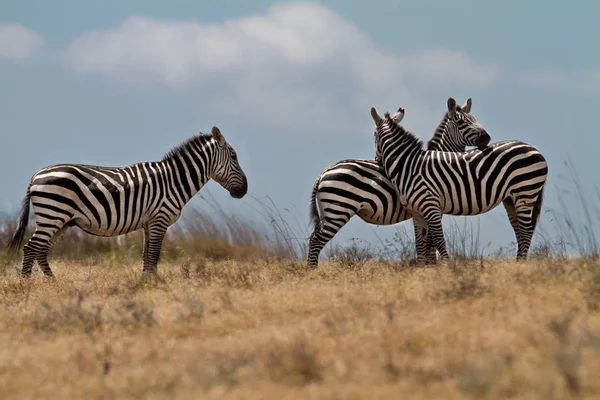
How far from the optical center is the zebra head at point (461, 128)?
13.4 meters

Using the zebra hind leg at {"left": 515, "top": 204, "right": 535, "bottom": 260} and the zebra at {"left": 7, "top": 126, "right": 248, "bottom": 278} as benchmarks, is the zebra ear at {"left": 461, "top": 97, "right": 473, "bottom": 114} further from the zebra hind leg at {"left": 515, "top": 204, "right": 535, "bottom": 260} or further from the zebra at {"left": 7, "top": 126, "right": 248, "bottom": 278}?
the zebra at {"left": 7, "top": 126, "right": 248, "bottom": 278}

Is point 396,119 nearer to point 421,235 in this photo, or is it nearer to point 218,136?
point 421,235

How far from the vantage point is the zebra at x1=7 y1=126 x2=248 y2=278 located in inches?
502

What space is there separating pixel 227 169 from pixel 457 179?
13.0ft

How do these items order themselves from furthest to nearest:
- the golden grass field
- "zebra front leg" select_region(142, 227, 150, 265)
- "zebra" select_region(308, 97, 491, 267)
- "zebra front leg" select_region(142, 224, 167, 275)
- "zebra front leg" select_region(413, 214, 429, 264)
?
"zebra front leg" select_region(142, 227, 150, 265), "zebra front leg" select_region(142, 224, 167, 275), "zebra" select_region(308, 97, 491, 267), "zebra front leg" select_region(413, 214, 429, 264), the golden grass field

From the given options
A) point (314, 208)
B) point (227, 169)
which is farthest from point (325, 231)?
point (227, 169)

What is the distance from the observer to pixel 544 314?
6.54 metres

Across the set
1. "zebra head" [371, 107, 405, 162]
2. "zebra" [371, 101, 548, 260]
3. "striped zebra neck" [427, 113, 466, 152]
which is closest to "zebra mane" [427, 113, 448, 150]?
"striped zebra neck" [427, 113, 466, 152]

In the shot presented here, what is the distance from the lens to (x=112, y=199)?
1297cm

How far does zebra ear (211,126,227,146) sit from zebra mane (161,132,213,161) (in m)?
0.10

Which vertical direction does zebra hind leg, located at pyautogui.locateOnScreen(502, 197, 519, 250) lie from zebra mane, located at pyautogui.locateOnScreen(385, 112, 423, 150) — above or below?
below

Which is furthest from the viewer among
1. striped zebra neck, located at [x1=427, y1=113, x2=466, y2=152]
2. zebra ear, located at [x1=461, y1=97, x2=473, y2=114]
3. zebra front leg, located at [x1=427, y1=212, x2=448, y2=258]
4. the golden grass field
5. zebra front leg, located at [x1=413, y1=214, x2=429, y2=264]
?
zebra ear, located at [x1=461, y1=97, x2=473, y2=114]

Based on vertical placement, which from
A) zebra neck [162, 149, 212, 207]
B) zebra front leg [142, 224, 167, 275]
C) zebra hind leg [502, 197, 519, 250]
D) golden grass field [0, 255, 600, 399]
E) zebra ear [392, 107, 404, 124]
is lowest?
golden grass field [0, 255, 600, 399]

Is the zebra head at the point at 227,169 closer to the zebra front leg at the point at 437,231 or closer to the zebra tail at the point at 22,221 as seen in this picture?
the zebra tail at the point at 22,221
